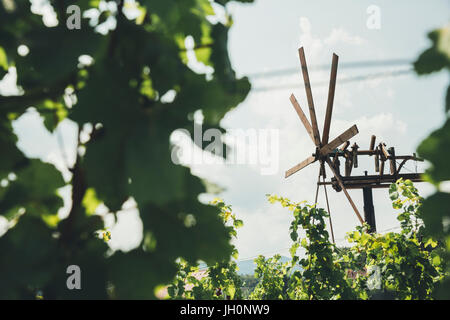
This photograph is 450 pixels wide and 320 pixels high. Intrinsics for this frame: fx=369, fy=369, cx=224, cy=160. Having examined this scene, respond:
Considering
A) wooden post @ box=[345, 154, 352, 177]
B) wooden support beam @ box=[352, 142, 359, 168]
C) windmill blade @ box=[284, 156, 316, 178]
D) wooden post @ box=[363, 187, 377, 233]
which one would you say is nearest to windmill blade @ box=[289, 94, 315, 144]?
windmill blade @ box=[284, 156, 316, 178]

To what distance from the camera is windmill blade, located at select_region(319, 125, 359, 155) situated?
10.8 meters

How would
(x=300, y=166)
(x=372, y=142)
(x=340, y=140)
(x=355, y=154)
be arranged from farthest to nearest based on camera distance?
(x=300, y=166)
(x=372, y=142)
(x=355, y=154)
(x=340, y=140)

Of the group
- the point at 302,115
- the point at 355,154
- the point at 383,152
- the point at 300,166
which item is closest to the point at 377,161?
the point at 383,152

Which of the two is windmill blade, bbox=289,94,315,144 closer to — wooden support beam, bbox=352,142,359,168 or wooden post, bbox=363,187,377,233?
wooden support beam, bbox=352,142,359,168

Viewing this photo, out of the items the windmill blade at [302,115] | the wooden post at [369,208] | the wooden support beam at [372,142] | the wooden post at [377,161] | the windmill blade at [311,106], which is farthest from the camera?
the windmill blade at [302,115]

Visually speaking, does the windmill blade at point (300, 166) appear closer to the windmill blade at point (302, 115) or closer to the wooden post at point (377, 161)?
the windmill blade at point (302, 115)

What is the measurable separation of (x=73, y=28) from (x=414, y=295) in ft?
12.1

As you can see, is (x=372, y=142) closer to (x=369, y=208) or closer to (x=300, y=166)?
(x=369, y=208)

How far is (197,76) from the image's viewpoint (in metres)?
0.73

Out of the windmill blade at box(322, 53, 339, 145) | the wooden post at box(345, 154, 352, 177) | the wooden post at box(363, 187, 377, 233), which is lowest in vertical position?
the wooden post at box(363, 187, 377, 233)

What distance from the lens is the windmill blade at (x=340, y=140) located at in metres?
10.8

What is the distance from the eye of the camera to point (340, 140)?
11805mm

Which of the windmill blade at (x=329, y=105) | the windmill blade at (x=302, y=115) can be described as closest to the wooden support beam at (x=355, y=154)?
the windmill blade at (x=329, y=105)
